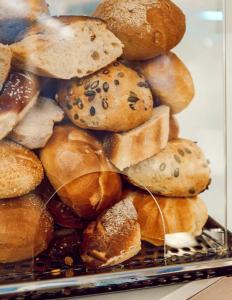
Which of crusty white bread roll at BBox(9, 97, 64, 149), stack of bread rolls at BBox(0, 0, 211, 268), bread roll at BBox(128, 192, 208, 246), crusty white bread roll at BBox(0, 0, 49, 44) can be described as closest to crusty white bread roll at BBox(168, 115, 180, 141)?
stack of bread rolls at BBox(0, 0, 211, 268)

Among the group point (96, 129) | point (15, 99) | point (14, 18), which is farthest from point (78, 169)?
point (14, 18)

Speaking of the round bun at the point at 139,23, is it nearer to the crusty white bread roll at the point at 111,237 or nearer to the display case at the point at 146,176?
the display case at the point at 146,176

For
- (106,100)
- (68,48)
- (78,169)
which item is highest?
(68,48)

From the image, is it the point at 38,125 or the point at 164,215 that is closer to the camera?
the point at 38,125

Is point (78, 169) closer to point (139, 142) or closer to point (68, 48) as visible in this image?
point (139, 142)

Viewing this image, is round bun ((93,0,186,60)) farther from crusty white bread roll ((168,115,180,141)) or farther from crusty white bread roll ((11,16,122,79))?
crusty white bread roll ((168,115,180,141))

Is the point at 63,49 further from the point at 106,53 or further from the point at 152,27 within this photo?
the point at 152,27
